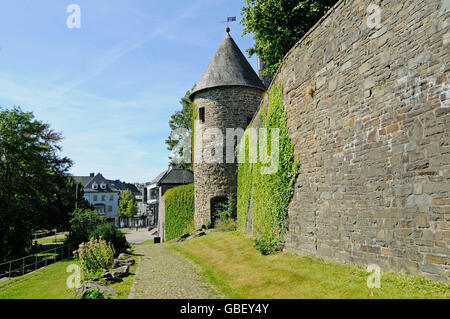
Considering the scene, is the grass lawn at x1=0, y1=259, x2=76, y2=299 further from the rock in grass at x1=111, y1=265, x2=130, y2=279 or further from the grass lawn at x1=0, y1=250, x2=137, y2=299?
the rock in grass at x1=111, y1=265, x2=130, y2=279

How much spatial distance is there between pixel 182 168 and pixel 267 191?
25.5 meters

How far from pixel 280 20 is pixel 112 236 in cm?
1313

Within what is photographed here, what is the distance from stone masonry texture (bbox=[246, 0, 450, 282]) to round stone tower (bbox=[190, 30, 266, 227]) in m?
10.7

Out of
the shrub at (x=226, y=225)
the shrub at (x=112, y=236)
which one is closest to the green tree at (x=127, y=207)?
the shrub at (x=226, y=225)

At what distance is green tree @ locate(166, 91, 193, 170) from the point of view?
3466 centimetres

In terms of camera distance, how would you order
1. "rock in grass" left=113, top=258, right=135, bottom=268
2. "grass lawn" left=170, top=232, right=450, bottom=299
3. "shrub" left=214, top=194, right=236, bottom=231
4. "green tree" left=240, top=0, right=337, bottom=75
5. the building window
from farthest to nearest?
the building window, "shrub" left=214, top=194, right=236, bottom=231, "green tree" left=240, top=0, right=337, bottom=75, "rock in grass" left=113, top=258, right=135, bottom=268, "grass lawn" left=170, top=232, right=450, bottom=299

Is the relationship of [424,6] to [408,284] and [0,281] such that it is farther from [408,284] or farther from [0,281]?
[0,281]

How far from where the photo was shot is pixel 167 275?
926cm

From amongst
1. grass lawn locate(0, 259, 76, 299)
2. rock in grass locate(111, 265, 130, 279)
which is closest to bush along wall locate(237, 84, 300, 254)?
rock in grass locate(111, 265, 130, 279)

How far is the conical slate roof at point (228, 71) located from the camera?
802 inches

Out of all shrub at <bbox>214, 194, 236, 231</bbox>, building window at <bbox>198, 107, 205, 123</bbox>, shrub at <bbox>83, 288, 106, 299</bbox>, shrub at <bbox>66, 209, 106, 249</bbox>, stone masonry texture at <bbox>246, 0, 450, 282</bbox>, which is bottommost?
shrub at <bbox>66, 209, 106, 249</bbox>

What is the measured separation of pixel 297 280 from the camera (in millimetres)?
6719

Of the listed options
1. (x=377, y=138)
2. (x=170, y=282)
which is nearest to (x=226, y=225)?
(x=170, y=282)

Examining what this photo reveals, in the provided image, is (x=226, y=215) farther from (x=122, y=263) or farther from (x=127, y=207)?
(x=127, y=207)
